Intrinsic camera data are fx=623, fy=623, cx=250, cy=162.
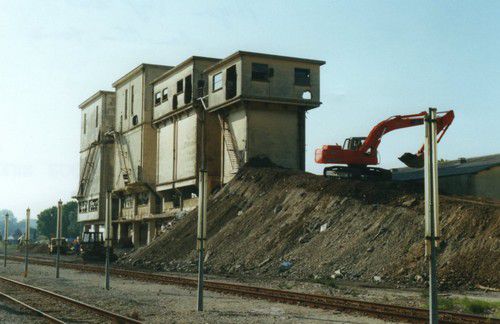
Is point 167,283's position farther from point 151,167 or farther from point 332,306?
point 151,167

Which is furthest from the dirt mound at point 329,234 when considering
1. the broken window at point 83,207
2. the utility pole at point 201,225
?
the broken window at point 83,207

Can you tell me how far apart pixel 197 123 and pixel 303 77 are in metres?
9.03

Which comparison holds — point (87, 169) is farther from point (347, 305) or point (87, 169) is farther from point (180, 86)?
point (347, 305)

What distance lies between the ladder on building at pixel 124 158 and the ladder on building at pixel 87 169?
767 cm

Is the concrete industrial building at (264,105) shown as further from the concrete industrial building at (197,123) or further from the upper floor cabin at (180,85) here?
the upper floor cabin at (180,85)

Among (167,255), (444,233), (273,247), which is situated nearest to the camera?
(444,233)

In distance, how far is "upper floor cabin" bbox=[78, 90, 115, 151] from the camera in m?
69.7

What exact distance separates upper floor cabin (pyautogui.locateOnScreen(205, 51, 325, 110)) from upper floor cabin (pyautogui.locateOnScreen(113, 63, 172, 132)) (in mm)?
13918

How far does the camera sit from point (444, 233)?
24.6m

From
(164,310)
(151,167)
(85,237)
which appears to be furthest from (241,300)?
(151,167)

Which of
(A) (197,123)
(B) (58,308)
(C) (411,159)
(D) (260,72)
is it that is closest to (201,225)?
(B) (58,308)

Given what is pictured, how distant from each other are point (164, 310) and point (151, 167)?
1641 inches

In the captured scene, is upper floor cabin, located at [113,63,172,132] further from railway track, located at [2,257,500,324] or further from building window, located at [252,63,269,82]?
railway track, located at [2,257,500,324]

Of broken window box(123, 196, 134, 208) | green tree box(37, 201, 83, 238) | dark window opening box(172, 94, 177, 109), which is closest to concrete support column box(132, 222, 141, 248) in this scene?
broken window box(123, 196, 134, 208)
